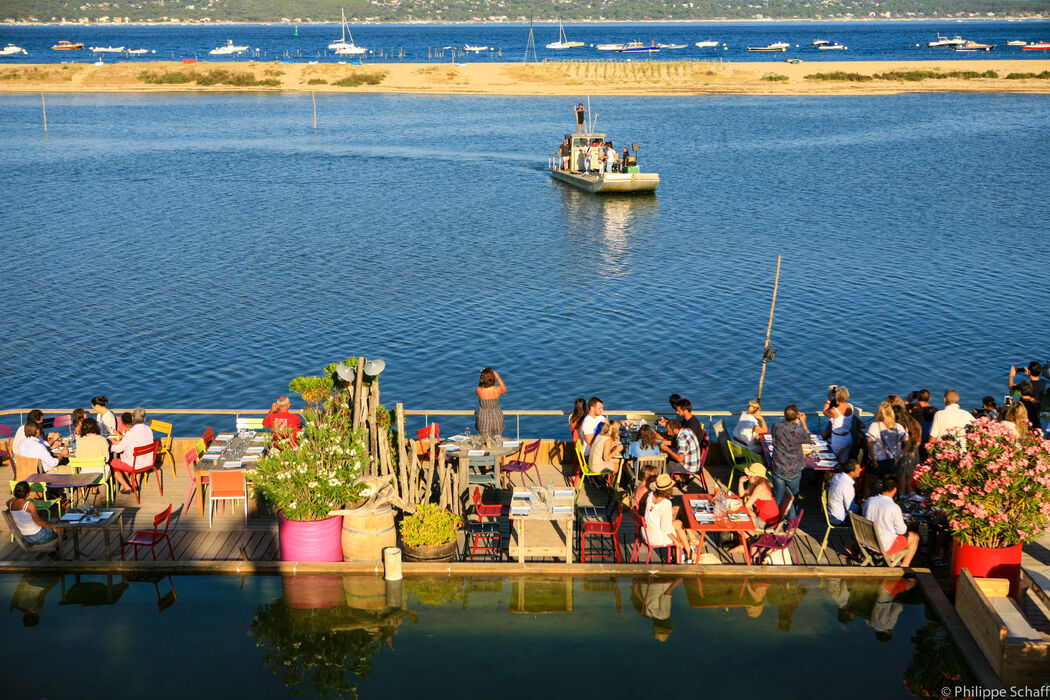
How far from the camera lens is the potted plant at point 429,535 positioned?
42.6 ft

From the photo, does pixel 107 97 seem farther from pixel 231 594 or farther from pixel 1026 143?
pixel 231 594

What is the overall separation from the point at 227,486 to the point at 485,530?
12.2 feet

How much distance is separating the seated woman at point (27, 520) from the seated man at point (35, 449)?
75.2 inches

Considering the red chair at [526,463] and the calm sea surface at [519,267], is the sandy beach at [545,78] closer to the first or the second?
the calm sea surface at [519,267]

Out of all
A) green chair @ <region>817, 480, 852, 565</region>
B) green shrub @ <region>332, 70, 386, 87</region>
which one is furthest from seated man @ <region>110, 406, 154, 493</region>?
green shrub @ <region>332, 70, 386, 87</region>

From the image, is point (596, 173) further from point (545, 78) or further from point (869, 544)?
point (545, 78)

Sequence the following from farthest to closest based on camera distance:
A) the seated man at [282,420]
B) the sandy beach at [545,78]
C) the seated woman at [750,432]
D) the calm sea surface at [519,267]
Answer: the sandy beach at [545,78] → the calm sea surface at [519,267] → the seated woman at [750,432] → the seated man at [282,420]

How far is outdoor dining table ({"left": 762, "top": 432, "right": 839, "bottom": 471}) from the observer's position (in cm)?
1455

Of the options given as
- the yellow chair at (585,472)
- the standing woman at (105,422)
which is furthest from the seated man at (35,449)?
the yellow chair at (585,472)

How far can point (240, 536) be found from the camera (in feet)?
45.8

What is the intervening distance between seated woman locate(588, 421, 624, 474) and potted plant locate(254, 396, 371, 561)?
11.5ft

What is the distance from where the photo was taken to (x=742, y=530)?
1291 centimetres

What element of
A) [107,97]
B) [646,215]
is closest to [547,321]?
[646,215]

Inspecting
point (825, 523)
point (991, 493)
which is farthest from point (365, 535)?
point (991, 493)
